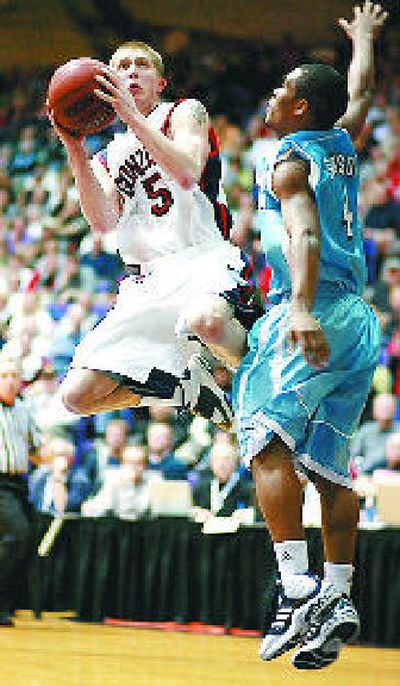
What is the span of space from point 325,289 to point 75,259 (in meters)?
9.84

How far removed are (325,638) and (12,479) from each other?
583cm

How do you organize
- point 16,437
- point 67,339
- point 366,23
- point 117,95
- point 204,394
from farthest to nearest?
point 67,339, point 16,437, point 204,394, point 366,23, point 117,95

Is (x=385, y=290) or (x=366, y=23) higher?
(x=366, y=23)

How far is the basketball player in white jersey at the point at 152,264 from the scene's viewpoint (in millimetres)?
6418

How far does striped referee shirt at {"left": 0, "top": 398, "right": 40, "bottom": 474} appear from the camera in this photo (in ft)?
36.4

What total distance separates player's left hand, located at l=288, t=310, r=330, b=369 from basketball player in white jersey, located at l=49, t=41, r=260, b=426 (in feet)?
2.69

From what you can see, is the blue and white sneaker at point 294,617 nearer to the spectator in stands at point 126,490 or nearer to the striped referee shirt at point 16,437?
the striped referee shirt at point 16,437

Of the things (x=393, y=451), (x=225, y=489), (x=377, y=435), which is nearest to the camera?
(x=393, y=451)

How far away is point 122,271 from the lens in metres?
15.1

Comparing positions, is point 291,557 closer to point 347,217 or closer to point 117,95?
point 347,217

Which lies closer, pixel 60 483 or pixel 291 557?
pixel 291 557

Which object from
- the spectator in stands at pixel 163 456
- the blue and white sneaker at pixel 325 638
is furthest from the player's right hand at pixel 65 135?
the spectator in stands at pixel 163 456

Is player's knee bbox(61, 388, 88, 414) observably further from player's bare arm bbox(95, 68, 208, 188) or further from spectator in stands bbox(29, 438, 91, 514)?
spectator in stands bbox(29, 438, 91, 514)

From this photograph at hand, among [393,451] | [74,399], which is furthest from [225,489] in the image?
[74,399]
